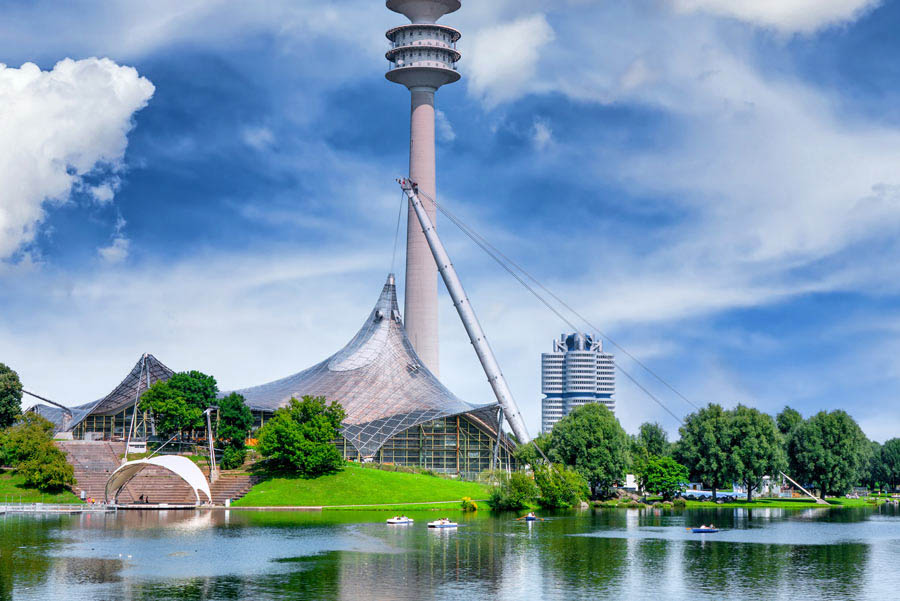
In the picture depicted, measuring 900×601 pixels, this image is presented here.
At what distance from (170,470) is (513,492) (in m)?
31.8

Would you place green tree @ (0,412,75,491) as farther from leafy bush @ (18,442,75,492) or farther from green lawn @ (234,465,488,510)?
green lawn @ (234,465,488,510)

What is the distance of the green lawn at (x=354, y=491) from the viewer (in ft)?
322

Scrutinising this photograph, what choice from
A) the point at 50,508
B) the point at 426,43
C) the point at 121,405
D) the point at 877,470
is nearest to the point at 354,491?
the point at 50,508

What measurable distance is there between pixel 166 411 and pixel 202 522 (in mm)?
35950

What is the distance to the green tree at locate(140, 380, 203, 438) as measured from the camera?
111m

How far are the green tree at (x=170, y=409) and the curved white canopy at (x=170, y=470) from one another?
14.3 meters

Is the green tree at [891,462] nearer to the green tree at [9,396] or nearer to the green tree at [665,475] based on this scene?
the green tree at [665,475]

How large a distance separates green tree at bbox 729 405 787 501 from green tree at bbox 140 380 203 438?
60.0 meters

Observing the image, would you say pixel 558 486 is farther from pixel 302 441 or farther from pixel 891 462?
pixel 891 462

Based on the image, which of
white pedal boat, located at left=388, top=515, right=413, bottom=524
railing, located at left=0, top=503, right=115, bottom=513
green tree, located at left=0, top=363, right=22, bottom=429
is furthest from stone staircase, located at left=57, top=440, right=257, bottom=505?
white pedal boat, located at left=388, top=515, right=413, bottom=524

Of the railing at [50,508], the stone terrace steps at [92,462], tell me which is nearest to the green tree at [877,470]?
the stone terrace steps at [92,462]

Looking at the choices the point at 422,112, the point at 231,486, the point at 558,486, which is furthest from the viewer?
the point at 422,112

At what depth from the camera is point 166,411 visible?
111062 mm

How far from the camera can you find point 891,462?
177 m
